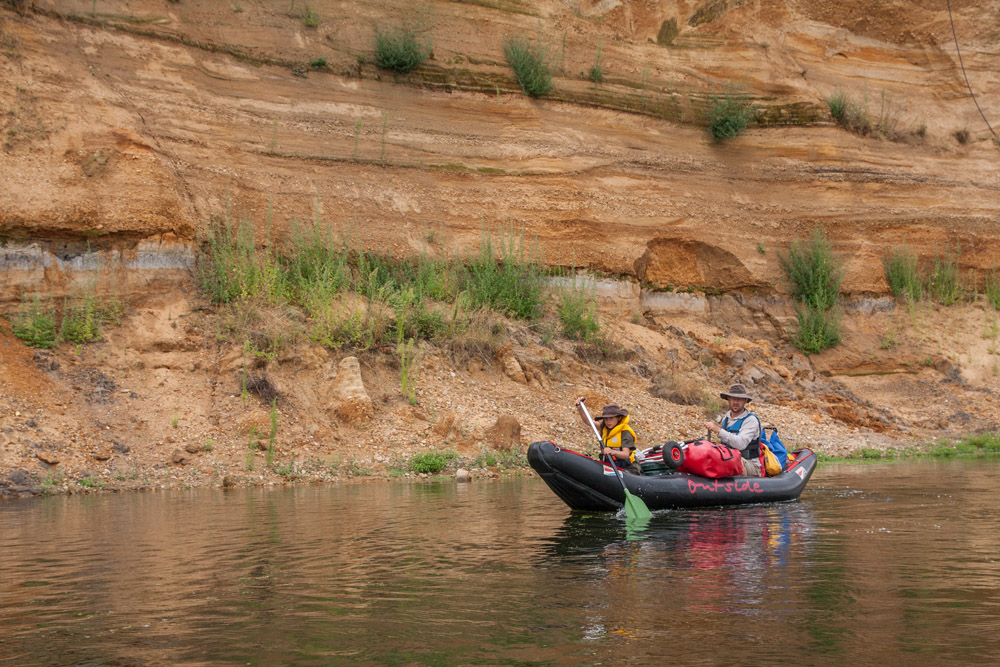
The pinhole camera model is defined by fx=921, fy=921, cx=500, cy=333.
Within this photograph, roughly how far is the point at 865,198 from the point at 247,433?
54.4 feet

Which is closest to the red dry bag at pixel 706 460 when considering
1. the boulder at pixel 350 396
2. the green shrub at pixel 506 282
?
the boulder at pixel 350 396

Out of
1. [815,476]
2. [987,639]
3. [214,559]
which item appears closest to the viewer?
[987,639]

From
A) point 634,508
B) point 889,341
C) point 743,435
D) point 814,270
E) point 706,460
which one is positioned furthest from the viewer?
point 814,270

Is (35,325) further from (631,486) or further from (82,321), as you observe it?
(631,486)

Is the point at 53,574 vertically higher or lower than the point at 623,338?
lower

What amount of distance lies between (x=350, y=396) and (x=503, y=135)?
8.31m

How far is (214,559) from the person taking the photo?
7285 millimetres

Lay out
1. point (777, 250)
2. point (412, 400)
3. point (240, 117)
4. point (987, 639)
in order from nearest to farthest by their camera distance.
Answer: point (987, 639) → point (412, 400) → point (240, 117) → point (777, 250)

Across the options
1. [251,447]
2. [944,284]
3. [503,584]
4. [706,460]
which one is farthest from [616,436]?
[944,284]

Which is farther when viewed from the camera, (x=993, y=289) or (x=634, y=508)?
(x=993, y=289)

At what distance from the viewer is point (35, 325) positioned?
48.6 ft

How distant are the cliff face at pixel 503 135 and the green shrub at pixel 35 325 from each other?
0.63m

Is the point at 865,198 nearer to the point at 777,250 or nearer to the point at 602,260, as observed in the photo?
the point at 777,250

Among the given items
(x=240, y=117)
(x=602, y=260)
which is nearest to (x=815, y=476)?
(x=602, y=260)
